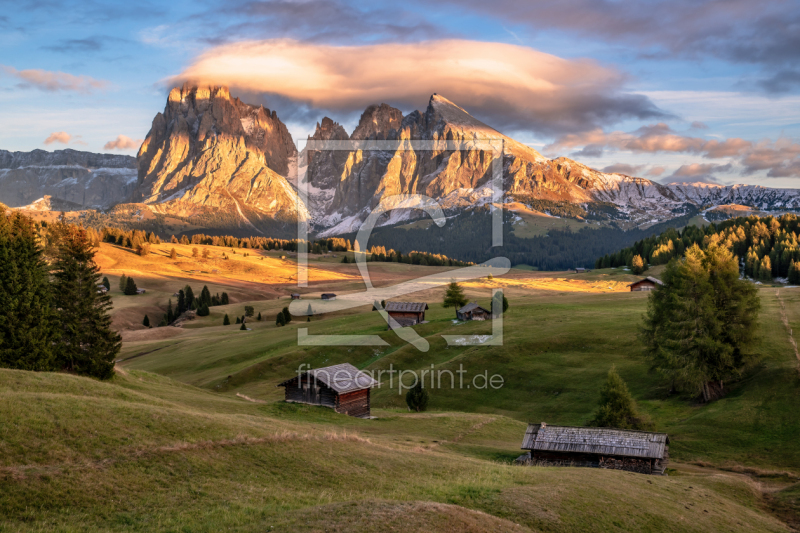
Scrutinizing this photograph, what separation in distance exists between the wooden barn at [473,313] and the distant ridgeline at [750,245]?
90.6m

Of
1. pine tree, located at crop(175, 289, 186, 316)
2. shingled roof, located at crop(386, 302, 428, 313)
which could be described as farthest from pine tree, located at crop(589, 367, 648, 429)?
pine tree, located at crop(175, 289, 186, 316)

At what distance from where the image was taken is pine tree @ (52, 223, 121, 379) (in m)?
37.5

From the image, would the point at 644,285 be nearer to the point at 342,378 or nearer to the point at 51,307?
the point at 342,378

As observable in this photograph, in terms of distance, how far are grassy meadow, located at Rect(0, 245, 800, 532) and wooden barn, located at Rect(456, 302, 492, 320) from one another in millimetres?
15022

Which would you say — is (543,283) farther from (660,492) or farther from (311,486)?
(311,486)

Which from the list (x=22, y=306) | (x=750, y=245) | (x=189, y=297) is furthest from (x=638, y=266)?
(x=22, y=306)

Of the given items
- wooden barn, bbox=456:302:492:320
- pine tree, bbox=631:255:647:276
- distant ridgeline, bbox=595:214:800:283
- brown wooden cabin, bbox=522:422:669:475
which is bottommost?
brown wooden cabin, bbox=522:422:669:475

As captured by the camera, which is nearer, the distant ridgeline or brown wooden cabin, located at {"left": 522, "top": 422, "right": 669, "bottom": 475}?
brown wooden cabin, located at {"left": 522, "top": 422, "right": 669, "bottom": 475}

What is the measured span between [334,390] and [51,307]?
69.8 feet

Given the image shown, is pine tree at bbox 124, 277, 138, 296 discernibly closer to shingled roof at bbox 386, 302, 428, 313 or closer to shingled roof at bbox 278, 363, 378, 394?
shingled roof at bbox 386, 302, 428, 313

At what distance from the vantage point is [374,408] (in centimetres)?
5206

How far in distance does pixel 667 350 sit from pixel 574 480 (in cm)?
3009

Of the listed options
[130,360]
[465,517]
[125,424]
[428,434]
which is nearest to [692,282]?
[428,434]

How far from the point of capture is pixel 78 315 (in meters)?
38.3
